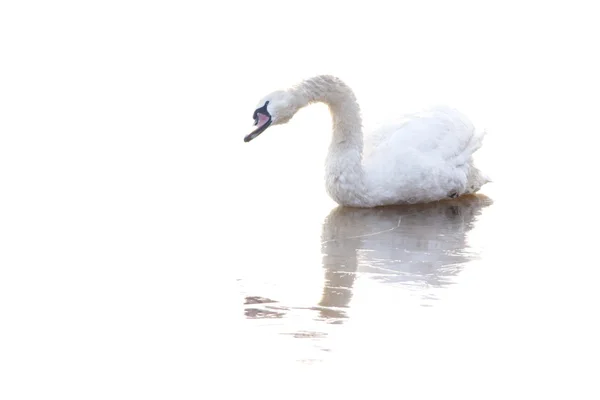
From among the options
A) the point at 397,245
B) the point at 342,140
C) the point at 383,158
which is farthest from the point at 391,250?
the point at 342,140

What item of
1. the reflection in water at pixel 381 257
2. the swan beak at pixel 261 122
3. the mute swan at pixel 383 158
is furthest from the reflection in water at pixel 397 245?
the swan beak at pixel 261 122

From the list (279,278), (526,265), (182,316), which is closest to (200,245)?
(279,278)

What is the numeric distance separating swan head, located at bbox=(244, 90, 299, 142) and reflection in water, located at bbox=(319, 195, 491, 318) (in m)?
1.01

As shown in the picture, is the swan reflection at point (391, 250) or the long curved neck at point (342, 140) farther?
the long curved neck at point (342, 140)

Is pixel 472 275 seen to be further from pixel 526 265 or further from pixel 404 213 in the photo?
pixel 404 213

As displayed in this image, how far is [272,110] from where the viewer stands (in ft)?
38.4

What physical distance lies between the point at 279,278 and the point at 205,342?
4.84 feet

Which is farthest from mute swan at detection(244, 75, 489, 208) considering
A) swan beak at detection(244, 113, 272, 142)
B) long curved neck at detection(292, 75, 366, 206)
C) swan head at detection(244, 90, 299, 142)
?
swan beak at detection(244, 113, 272, 142)

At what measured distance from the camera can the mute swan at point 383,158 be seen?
12266 mm

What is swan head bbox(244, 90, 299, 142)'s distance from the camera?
11656 millimetres

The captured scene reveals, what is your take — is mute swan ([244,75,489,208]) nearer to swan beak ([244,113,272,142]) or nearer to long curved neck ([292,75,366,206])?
long curved neck ([292,75,366,206])

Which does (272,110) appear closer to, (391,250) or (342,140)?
(342,140)

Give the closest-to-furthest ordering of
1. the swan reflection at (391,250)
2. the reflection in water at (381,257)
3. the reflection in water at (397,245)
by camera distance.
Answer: the reflection in water at (381,257)
the swan reflection at (391,250)
the reflection in water at (397,245)

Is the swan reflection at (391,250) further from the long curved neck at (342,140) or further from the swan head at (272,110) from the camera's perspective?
the swan head at (272,110)
